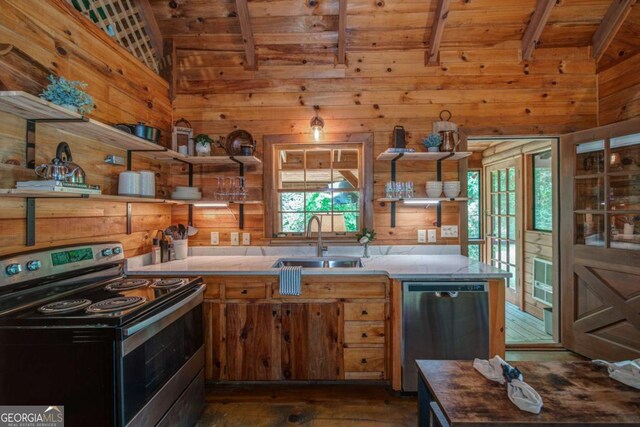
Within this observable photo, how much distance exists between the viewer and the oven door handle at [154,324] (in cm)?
132

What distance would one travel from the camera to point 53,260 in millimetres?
1623

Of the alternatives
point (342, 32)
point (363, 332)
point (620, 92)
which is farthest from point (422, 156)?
point (620, 92)

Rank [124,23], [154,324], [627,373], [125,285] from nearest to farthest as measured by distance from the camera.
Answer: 1. [627,373]
2. [154,324]
3. [125,285]
4. [124,23]

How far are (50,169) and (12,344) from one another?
0.82 meters

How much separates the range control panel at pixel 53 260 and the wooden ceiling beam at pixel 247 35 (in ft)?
6.45

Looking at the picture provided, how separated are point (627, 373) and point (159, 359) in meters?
2.04

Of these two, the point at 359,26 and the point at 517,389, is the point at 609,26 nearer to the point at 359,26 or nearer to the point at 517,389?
the point at 359,26

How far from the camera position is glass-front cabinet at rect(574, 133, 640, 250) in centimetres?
243

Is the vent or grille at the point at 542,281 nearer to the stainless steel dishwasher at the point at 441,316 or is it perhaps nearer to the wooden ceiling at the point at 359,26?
the stainless steel dishwasher at the point at 441,316

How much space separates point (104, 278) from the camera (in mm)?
1945

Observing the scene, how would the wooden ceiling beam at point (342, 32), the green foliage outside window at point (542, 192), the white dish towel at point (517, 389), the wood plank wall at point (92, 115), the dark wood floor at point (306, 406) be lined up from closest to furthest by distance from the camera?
the white dish towel at point (517, 389) < the wood plank wall at point (92, 115) < the dark wood floor at point (306, 406) < the wooden ceiling beam at point (342, 32) < the green foliage outside window at point (542, 192)

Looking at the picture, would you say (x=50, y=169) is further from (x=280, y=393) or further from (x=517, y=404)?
(x=517, y=404)

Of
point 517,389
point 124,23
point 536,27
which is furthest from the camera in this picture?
point 536,27

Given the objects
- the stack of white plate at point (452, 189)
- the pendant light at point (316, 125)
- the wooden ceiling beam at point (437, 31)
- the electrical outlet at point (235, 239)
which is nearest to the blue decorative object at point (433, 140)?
the stack of white plate at point (452, 189)
